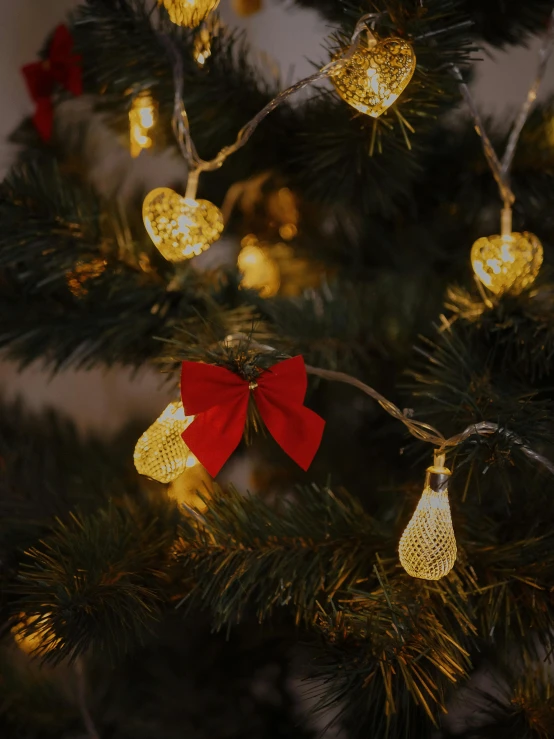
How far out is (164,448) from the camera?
1.30 feet

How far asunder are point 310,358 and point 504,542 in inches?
6.8

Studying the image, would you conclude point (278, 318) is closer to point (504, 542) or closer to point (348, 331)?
point (348, 331)

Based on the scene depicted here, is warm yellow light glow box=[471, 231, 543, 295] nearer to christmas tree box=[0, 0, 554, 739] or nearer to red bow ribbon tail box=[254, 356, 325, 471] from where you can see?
christmas tree box=[0, 0, 554, 739]

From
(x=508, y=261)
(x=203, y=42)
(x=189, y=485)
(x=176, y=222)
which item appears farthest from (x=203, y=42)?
(x=189, y=485)

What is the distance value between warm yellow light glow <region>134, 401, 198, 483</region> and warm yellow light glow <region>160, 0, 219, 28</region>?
213mm

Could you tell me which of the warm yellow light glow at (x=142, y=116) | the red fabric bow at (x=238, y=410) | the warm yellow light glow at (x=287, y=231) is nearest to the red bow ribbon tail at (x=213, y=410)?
the red fabric bow at (x=238, y=410)

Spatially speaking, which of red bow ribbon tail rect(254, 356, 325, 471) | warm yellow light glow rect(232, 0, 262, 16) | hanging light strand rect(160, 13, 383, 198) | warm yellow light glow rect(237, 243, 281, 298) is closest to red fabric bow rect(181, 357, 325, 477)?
red bow ribbon tail rect(254, 356, 325, 471)

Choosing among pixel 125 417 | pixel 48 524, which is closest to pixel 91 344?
pixel 48 524

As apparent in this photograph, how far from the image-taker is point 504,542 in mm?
432

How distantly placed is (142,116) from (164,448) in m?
0.23

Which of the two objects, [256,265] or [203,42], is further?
[256,265]

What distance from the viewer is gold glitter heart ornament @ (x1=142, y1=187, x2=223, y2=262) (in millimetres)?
410

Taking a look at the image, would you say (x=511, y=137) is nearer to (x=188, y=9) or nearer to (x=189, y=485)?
(x=188, y=9)

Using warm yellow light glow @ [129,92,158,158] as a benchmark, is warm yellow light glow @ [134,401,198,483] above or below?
below
